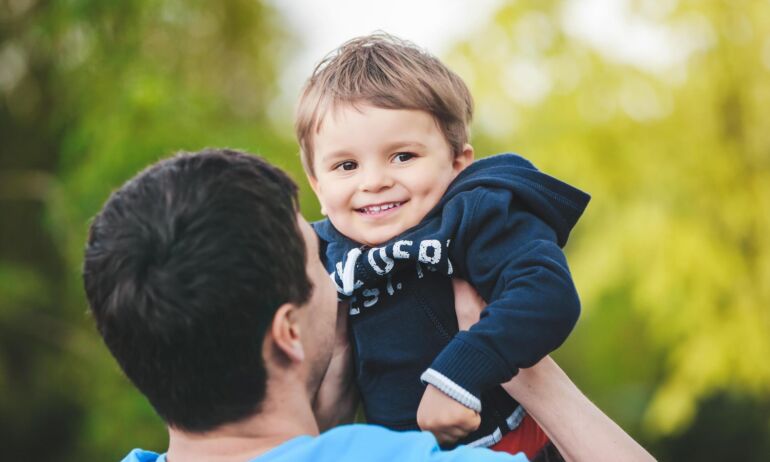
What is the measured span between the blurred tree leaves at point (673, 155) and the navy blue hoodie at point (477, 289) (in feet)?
21.3

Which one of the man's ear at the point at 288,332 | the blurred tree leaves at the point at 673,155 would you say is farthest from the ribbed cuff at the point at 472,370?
the blurred tree leaves at the point at 673,155

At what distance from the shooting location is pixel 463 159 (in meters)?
2.22

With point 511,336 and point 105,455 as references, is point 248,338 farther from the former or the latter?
point 105,455

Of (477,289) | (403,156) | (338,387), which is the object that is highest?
(403,156)

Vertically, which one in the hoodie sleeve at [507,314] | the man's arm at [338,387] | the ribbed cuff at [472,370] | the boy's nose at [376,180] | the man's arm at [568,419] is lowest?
the man's arm at [338,387]

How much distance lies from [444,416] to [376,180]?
54 cm

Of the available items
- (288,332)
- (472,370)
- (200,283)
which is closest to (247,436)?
(288,332)

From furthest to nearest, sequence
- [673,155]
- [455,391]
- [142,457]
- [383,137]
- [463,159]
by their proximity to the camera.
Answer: [673,155]
[463,159]
[383,137]
[142,457]
[455,391]

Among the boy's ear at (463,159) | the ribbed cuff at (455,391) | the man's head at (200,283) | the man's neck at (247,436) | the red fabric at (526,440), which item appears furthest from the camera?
the boy's ear at (463,159)

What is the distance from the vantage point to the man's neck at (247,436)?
67.0 inches

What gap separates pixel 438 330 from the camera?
206 centimetres

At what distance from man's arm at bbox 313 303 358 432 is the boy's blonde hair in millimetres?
410

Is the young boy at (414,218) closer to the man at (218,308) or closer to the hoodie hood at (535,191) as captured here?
the hoodie hood at (535,191)

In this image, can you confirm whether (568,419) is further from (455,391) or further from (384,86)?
(384,86)
